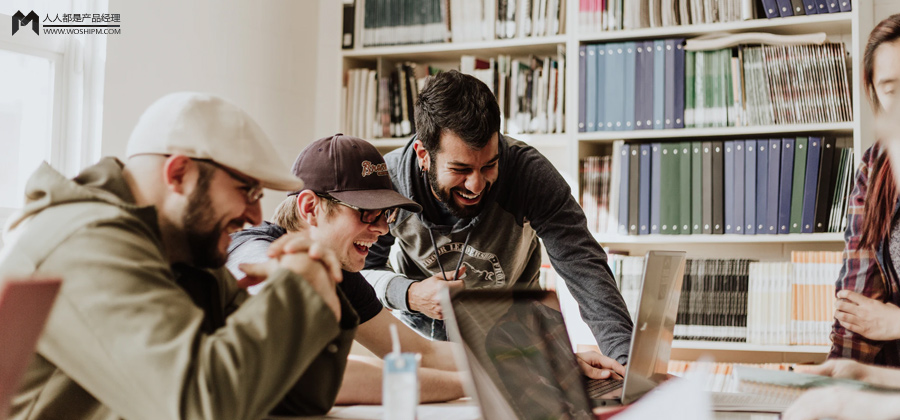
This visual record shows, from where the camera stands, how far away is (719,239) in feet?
9.43

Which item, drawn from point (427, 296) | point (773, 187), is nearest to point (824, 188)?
point (773, 187)

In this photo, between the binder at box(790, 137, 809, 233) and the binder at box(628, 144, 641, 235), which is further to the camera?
the binder at box(628, 144, 641, 235)

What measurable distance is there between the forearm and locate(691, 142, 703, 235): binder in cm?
170

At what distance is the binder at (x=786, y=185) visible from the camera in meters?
2.80

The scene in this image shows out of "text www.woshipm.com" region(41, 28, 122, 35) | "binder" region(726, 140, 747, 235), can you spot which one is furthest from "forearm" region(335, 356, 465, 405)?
"binder" region(726, 140, 747, 235)

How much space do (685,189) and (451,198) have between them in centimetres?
124

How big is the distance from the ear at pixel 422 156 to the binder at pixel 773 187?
142 cm

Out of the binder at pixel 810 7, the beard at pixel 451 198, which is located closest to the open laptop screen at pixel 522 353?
the beard at pixel 451 198

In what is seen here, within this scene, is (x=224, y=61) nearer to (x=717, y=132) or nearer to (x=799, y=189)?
(x=717, y=132)

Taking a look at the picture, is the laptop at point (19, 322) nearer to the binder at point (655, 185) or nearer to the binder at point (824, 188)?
the binder at point (655, 185)

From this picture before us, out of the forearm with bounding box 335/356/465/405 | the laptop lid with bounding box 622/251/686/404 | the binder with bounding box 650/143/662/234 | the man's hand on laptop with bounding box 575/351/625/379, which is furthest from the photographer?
the binder with bounding box 650/143/662/234

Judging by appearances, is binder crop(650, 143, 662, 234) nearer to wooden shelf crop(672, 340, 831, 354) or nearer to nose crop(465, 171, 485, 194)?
wooden shelf crop(672, 340, 831, 354)

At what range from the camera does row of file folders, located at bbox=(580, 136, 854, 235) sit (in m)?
2.77

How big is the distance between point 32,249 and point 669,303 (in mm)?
1125
